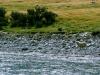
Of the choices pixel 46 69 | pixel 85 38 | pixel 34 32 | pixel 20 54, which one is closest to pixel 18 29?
pixel 34 32

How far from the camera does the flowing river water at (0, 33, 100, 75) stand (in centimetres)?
6122

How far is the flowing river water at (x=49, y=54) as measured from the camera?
61219 mm

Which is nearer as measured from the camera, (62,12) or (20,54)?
(20,54)

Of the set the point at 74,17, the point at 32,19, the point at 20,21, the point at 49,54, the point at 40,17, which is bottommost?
the point at 74,17

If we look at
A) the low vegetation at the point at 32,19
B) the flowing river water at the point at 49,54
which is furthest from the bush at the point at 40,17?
the flowing river water at the point at 49,54

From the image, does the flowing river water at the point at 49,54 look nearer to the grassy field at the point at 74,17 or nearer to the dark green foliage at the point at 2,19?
the grassy field at the point at 74,17

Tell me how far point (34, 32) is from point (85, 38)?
14743 mm

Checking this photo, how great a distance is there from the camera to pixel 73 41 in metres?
86.8

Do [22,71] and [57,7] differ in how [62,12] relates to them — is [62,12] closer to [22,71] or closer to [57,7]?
[57,7]

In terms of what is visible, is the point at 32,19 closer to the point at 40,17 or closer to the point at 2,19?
the point at 40,17

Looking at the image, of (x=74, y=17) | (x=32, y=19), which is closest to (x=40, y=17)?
(x=32, y=19)

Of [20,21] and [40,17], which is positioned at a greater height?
[40,17]

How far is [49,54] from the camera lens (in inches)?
3004

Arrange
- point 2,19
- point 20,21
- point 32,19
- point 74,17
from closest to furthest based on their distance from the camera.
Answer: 1. point 20,21
2. point 32,19
3. point 2,19
4. point 74,17
